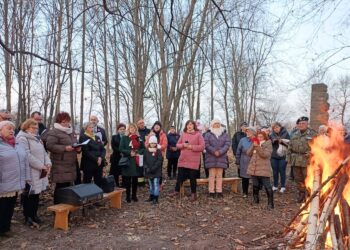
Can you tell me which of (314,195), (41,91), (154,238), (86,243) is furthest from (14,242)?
(41,91)

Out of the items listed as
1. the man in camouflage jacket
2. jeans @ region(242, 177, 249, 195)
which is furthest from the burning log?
jeans @ region(242, 177, 249, 195)

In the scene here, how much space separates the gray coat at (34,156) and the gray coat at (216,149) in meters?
3.93

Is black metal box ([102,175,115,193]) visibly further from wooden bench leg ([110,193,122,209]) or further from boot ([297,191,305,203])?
boot ([297,191,305,203])

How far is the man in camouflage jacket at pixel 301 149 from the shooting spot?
26.9 feet

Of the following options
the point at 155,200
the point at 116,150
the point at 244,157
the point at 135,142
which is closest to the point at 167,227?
the point at 155,200

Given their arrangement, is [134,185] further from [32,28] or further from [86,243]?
[32,28]

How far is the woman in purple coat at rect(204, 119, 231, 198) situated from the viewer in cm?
845

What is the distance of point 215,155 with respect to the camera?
839cm

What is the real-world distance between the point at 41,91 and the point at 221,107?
23.3m

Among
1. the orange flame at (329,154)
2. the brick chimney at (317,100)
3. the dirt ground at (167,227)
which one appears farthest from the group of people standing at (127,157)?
the orange flame at (329,154)

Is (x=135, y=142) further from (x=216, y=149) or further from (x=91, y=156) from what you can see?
(x=216, y=149)

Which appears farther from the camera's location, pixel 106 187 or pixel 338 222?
pixel 106 187

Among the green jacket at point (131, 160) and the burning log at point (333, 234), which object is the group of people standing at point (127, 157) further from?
the burning log at point (333, 234)

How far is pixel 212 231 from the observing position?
5.96 metres
